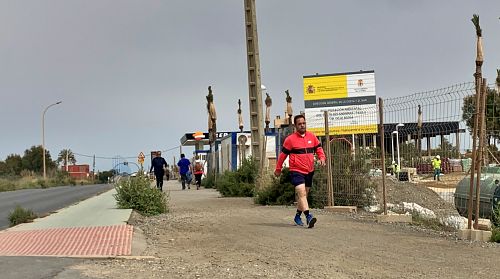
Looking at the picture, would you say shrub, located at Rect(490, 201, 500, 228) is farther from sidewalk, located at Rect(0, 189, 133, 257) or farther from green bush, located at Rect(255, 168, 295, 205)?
green bush, located at Rect(255, 168, 295, 205)

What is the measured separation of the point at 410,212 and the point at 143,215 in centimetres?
536

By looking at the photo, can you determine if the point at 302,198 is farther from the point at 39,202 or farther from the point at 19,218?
the point at 39,202

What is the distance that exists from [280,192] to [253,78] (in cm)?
643

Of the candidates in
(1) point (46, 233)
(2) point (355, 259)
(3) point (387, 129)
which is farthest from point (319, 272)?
(3) point (387, 129)

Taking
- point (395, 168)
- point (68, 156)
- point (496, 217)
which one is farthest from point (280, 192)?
point (68, 156)

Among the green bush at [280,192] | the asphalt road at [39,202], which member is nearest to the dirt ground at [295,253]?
the green bush at [280,192]

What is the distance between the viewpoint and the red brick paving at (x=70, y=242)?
7.22 m

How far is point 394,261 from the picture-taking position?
6758mm

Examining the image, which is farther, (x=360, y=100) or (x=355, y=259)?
(x=360, y=100)

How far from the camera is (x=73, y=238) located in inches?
336

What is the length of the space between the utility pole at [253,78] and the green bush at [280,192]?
4703 millimetres

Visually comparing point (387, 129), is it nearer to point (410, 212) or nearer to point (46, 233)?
point (410, 212)

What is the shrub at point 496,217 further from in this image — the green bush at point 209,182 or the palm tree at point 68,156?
the palm tree at point 68,156

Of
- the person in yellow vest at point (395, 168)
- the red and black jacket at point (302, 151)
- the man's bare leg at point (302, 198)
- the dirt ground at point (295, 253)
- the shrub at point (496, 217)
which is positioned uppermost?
the red and black jacket at point (302, 151)
